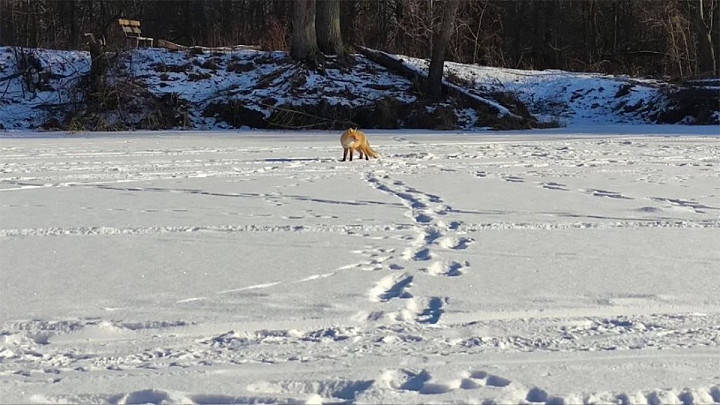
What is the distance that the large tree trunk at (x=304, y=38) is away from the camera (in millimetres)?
25122

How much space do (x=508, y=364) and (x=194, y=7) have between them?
138 ft

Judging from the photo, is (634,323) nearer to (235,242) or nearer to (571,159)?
(235,242)

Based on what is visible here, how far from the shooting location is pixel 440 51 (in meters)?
23.5

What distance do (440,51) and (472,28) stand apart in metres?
13.6

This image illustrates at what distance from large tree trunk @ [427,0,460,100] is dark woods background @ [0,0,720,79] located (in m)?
6.35

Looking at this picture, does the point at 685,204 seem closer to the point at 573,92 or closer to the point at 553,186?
the point at 553,186

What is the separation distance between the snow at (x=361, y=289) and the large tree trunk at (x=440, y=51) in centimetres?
1309

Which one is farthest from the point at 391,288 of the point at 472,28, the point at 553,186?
the point at 472,28

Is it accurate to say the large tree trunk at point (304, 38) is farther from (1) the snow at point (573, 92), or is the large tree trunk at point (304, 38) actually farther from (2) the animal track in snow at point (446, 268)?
(2) the animal track in snow at point (446, 268)

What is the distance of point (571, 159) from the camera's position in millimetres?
12969

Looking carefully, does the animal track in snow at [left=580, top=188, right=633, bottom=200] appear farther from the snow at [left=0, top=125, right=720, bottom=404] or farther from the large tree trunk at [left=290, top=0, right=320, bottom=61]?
the large tree trunk at [left=290, top=0, right=320, bottom=61]

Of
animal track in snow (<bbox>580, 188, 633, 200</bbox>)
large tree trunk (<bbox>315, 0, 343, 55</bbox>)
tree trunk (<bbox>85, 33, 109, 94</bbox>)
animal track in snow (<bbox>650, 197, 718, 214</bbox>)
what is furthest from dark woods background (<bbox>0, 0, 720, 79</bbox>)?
animal track in snow (<bbox>650, 197, 718, 214</bbox>)

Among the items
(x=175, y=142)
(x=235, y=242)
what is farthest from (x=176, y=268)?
(x=175, y=142)

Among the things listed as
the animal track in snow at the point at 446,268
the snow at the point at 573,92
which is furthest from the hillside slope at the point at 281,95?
the animal track in snow at the point at 446,268
